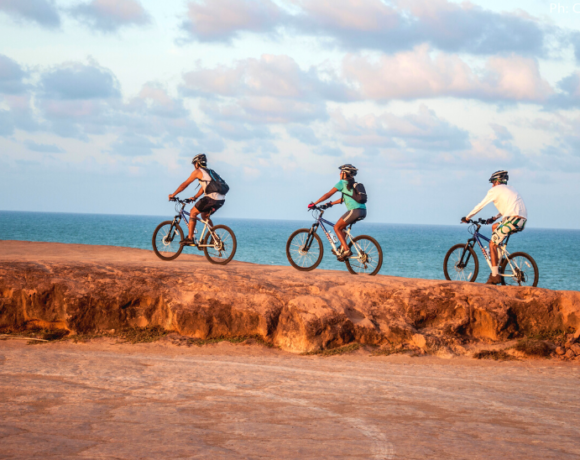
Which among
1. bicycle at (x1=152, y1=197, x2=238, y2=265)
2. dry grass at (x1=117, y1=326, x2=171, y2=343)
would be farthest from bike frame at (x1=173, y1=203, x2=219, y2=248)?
dry grass at (x1=117, y1=326, x2=171, y2=343)

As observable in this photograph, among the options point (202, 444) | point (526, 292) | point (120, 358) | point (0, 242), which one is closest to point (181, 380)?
point (120, 358)

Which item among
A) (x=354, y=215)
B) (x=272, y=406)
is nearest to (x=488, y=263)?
(x=354, y=215)

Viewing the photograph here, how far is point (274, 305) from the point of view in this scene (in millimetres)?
10492

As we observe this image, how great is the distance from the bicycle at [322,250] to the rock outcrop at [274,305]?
826 mm

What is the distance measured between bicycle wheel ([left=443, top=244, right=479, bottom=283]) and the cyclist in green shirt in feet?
6.86

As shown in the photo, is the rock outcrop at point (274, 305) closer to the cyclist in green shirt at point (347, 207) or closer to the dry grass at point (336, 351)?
the dry grass at point (336, 351)

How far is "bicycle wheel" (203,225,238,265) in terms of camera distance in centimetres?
1248

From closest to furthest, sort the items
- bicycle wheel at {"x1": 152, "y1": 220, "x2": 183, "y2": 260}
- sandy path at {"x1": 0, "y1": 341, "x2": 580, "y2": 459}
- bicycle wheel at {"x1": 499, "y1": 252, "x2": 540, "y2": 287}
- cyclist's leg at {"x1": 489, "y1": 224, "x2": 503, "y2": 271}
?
sandy path at {"x1": 0, "y1": 341, "x2": 580, "y2": 459}
cyclist's leg at {"x1": 489, "y1": 224, "x2": 503, "y2": 271}
bicycle wheel at {"x1": 499, "y1": 252, "x2": 540, "y2": 287}
bicycle wheel at {"x1": 152, "y1": 220, "x2": 183, "y2": 260}

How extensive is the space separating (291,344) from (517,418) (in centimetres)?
477

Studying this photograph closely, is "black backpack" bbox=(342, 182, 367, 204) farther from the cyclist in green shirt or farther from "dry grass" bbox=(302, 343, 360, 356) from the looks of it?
"dry grass" bbox=(302, 343, 360, 356)

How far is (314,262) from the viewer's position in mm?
12445

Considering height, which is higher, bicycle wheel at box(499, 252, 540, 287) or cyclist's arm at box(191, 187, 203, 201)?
cyclist's arm at box(191, 187, 203, 201)

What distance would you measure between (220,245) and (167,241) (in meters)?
1.45

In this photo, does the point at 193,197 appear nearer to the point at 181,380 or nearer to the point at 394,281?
the point at 394,281
